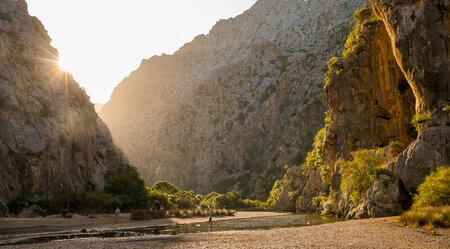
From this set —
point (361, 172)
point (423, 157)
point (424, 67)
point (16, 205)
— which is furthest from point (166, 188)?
point (423, 157)

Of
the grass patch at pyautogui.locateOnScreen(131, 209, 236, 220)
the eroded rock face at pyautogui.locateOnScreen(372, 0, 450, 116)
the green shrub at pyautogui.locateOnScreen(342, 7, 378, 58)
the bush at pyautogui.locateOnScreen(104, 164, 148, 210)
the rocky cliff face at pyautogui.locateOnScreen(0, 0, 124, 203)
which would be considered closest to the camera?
the eroded rock face at pyautogui.locateOnScreen(372, 0, 450, 116)

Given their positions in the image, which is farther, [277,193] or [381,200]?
[277,193]

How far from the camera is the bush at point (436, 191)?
35250mm

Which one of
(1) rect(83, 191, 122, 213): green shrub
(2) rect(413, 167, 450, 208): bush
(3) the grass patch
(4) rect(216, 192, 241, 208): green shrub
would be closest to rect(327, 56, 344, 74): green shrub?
(3) the grass patch

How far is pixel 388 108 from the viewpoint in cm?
7200

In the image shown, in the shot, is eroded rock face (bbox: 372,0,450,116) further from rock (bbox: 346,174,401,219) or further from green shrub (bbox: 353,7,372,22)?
green shrub (bbox: 353,7,372,22)

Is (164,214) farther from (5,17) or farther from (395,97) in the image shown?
(5,17)

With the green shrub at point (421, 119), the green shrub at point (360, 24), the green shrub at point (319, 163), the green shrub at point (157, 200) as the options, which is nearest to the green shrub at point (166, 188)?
the green shrub at point (157, 200)

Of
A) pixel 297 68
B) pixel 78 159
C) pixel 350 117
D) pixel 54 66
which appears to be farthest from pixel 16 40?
pixel 297 68

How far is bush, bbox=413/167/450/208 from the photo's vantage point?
35250 mm

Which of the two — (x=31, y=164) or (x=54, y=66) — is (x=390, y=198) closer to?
(x=31, y=164)

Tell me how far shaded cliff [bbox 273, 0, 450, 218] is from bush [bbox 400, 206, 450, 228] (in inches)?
569

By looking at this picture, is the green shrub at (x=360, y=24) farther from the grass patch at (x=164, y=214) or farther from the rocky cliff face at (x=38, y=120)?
the rocky cliff face at (x=38, y=120)

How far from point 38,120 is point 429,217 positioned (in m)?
75.4
